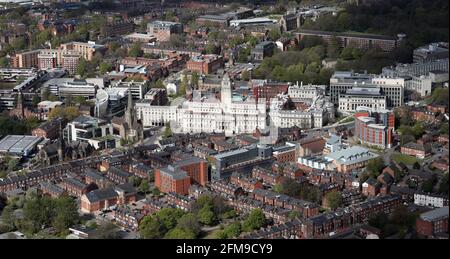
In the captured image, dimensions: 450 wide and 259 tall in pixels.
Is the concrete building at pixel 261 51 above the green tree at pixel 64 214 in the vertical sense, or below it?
above

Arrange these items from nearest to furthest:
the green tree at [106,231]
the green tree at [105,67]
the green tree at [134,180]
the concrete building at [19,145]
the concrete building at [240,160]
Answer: the green tree at [106,231] → the green tree at [134,180] → the concrete building at [240,160] → the concrete building at [19,145] → the green tree at [105,67]

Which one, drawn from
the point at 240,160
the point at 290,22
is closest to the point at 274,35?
the point at 290,22

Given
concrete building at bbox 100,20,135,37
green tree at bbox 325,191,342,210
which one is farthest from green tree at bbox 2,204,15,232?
concrete building at bbox 100,20,135,37

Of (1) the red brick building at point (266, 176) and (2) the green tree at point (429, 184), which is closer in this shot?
(2) the green tree at point (429, 184)

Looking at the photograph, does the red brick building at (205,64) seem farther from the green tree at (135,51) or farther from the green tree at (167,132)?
the green tree at (167,132)

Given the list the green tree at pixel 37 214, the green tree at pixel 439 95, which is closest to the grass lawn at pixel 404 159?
the green tree at pixel 439 95

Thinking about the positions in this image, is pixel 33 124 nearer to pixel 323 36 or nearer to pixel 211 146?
pixel 211 146

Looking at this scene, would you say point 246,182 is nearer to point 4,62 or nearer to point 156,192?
point 156,192
